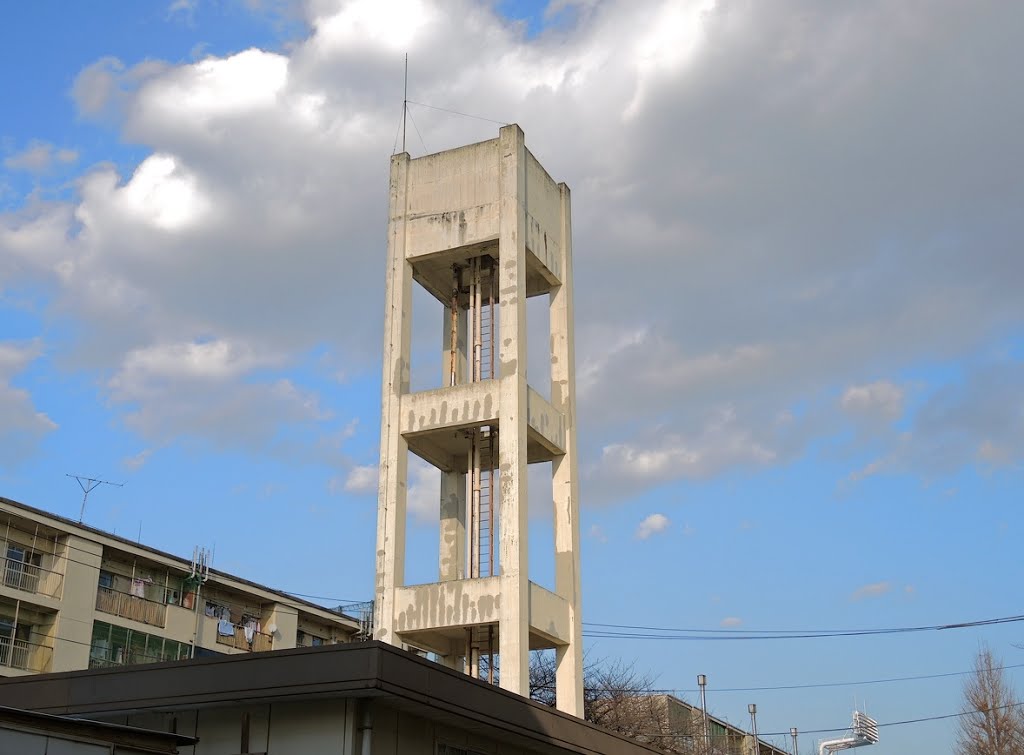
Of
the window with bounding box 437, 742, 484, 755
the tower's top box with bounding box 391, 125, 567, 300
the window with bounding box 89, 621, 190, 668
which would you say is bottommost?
the window with bounding box 437, 742, 484, 755

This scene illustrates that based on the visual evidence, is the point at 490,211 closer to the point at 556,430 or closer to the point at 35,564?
the point at 556,430

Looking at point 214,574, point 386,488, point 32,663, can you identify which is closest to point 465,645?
point 386,488

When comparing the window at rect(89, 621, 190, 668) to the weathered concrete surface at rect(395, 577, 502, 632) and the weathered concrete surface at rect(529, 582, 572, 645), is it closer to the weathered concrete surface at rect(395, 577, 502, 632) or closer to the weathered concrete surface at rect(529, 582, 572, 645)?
the weathered concrete surface at rect(395, 577, 502, 632)

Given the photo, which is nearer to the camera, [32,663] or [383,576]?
[383,576]

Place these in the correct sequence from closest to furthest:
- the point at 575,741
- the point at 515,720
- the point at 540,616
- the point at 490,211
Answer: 1. the point at 515,720
2. the point at 575,741
3. the point at 540,616
4. the point at 490,211

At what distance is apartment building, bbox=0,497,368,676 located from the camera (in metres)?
49.6

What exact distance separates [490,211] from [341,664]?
16.0 meters

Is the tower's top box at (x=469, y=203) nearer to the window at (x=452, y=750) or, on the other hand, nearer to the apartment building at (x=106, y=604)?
the window at (x=452, y=750)

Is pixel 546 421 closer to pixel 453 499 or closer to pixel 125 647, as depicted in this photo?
pixel 453 499

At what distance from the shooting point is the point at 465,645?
1165 inches

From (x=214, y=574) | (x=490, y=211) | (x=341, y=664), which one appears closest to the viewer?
(x=341, y=664)

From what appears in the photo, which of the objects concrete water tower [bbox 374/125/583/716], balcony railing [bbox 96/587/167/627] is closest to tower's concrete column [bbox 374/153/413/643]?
concrete water tower [bbox 374/125/583/716]

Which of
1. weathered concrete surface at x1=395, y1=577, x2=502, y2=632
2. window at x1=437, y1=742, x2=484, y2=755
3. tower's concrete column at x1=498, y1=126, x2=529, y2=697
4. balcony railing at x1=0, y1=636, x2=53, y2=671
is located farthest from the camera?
balcony railing at x1=0, y1=636, x2=53, y2=671

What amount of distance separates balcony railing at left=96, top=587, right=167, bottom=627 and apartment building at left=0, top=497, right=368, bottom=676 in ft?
0.15
